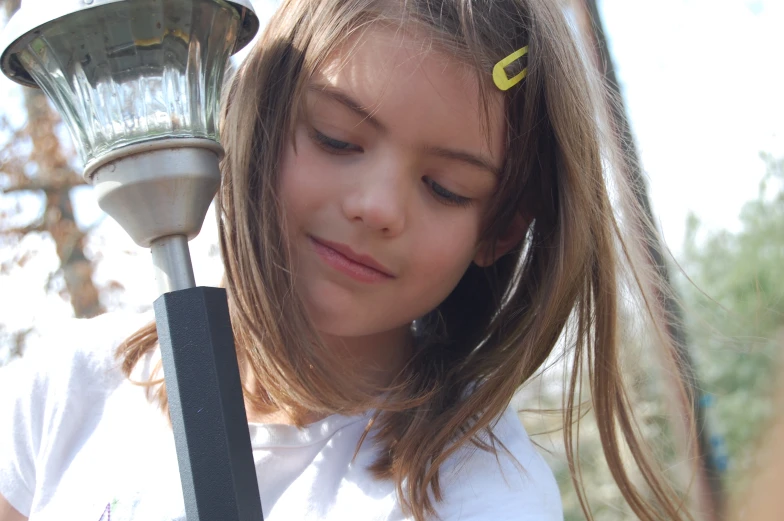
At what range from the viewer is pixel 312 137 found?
135 centimetres

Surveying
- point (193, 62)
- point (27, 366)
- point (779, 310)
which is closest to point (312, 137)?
point (193, 62)

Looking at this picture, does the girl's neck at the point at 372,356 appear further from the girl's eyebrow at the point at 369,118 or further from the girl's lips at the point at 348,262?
the girl's eyebrow at the point at 369,118

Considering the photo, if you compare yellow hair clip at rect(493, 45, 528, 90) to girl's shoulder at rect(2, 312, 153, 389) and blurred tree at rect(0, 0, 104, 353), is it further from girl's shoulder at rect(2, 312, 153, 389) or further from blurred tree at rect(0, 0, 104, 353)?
blurred tree at rect(0, 0, 104, 353)

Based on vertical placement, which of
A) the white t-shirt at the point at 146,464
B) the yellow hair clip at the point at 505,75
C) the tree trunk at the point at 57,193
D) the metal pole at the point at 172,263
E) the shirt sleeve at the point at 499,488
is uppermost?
the tree trunk at the point at 57,193

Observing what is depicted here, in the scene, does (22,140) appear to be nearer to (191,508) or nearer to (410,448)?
(410,448)

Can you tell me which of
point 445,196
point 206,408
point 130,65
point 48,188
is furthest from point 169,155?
point 48,188

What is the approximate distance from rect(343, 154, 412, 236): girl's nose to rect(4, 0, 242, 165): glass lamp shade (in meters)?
0.40

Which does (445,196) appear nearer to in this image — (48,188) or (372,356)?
(372,356)

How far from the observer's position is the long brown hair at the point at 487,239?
1.38 m

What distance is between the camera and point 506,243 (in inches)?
64.2

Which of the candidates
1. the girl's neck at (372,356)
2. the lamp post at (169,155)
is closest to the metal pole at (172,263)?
the lamp post at (169,155)

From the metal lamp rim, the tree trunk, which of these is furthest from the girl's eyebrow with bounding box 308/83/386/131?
the tree trunk

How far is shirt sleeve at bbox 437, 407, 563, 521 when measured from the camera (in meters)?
1.33

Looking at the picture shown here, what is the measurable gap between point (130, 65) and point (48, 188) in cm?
507
